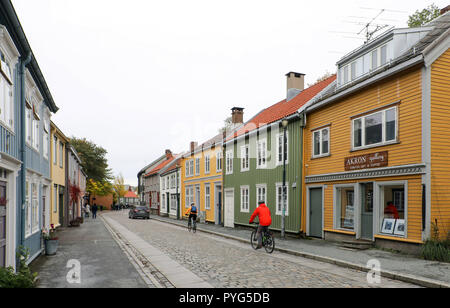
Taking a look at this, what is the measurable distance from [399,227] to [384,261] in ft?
7.18

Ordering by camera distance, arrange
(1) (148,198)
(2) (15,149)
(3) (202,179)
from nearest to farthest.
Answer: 1. (2) (15,149)
2. (3) (202,179)
3. (1) (148,198)

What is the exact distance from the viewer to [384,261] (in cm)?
1030

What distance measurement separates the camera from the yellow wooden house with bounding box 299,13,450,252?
442 inches

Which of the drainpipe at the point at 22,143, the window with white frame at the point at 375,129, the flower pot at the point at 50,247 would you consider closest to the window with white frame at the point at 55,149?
the flower pot at the point at 50,247

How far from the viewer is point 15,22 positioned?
8234 mm

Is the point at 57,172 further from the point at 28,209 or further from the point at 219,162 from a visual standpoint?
the point at 219,162

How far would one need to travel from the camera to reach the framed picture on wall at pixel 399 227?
1184 cm

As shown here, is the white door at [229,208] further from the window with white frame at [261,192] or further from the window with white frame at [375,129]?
the window with white frame at [375,129]

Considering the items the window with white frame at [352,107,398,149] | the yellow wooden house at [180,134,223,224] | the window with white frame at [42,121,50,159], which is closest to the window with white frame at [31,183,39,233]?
the window with white frame at [42,121,50,159]

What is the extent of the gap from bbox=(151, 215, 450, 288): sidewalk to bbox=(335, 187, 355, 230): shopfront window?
974 millimetres

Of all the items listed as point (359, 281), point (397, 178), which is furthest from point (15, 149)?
point (397, 178)

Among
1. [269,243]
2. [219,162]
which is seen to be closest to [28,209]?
[269,243]

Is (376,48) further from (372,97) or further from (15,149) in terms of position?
(15,149)
